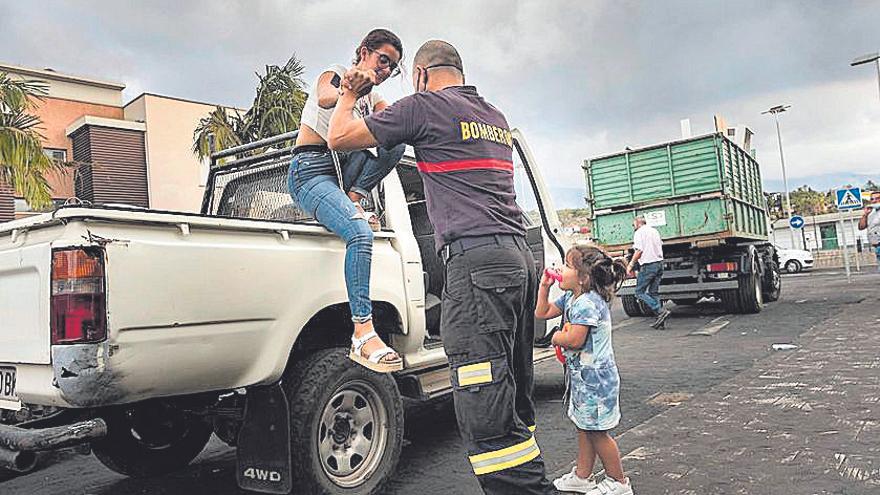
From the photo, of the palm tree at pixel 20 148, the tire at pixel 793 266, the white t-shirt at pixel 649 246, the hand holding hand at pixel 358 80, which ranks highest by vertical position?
the palm tree at pixel 20 148

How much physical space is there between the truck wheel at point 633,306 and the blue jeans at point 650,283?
1.48 m

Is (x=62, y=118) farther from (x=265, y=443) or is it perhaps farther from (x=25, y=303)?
(x=265, y=443)

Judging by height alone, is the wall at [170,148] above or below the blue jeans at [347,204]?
above

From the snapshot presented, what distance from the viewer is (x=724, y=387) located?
5777mm

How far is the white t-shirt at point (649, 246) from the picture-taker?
10.5 meters

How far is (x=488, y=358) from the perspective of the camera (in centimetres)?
247

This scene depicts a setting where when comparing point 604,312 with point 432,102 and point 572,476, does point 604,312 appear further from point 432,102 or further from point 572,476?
point 432,102

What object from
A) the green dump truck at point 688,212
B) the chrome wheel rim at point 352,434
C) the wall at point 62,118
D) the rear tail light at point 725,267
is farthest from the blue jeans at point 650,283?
the wall at point 62,118

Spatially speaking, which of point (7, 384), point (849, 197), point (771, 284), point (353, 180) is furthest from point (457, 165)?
point (849, 197)

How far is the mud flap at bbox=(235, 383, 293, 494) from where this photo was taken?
3.07 metres

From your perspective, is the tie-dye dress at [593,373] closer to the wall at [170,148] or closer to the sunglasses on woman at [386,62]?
the sunglasses on woman at [386,62]

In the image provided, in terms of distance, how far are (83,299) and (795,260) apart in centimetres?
2992

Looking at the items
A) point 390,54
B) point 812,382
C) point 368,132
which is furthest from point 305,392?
point 812,382

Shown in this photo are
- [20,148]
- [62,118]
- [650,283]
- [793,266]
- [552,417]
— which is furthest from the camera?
[793,266]
